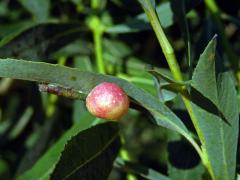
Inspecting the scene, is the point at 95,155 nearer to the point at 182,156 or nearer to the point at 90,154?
the point at 90,154

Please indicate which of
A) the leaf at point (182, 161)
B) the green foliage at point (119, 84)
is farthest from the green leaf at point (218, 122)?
the leaf at point (182, 161)

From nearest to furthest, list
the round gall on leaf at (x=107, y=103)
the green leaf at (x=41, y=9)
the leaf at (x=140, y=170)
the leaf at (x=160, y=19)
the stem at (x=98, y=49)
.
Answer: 1. the round gall on leaf at (x=107, y=103)
2. the leaf at (x=140, y=170)
3. the leaf at (x=160, y=19)
4. the stem at (x=98, y=49)
5. the green leaf at (x=41, y=9)

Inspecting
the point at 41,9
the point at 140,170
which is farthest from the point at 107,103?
the point at 41,9

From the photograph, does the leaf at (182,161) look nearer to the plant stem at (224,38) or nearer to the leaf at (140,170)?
the leaf at (140,170)

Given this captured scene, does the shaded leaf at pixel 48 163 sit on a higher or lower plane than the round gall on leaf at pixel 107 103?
lower

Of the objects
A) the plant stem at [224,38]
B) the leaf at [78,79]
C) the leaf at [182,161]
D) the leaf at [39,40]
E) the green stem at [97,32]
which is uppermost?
the leaf at [78,79]

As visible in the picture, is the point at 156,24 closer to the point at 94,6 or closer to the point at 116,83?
the point at 116,83
